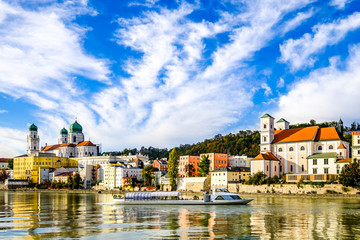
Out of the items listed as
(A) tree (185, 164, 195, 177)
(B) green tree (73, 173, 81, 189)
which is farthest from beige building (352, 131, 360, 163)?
(B) green tree (73, 173, 81, 189)

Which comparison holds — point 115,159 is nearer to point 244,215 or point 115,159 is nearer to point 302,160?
point 302,160

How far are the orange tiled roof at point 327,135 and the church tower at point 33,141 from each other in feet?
441

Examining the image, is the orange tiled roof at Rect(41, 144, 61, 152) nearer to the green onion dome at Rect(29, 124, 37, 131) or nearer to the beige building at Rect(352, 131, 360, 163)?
the green onion dome at Rect(29, 124, 37, 131)

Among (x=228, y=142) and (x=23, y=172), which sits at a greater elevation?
(x=228, y=142)

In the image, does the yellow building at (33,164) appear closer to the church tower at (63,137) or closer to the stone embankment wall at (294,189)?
the church tower at (63,137)

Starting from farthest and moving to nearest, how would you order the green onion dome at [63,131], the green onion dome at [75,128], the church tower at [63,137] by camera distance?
1. the green onion dome at [63,131]
2. the church tower at [63,137]
3. the green onion dome at [75,128]

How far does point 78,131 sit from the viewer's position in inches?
7293

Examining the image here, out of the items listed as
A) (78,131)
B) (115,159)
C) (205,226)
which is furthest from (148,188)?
(78,131)

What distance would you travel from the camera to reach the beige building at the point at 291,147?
85.2 meters

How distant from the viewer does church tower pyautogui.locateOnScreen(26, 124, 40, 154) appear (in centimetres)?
18450

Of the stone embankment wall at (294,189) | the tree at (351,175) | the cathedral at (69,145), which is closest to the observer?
the tree at (351,175)

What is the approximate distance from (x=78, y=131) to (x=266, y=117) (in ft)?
362

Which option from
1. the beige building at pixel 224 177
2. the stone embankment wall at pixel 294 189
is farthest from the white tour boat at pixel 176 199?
the beige building at pixel 224 177

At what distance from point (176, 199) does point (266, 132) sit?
47862 millimetres
